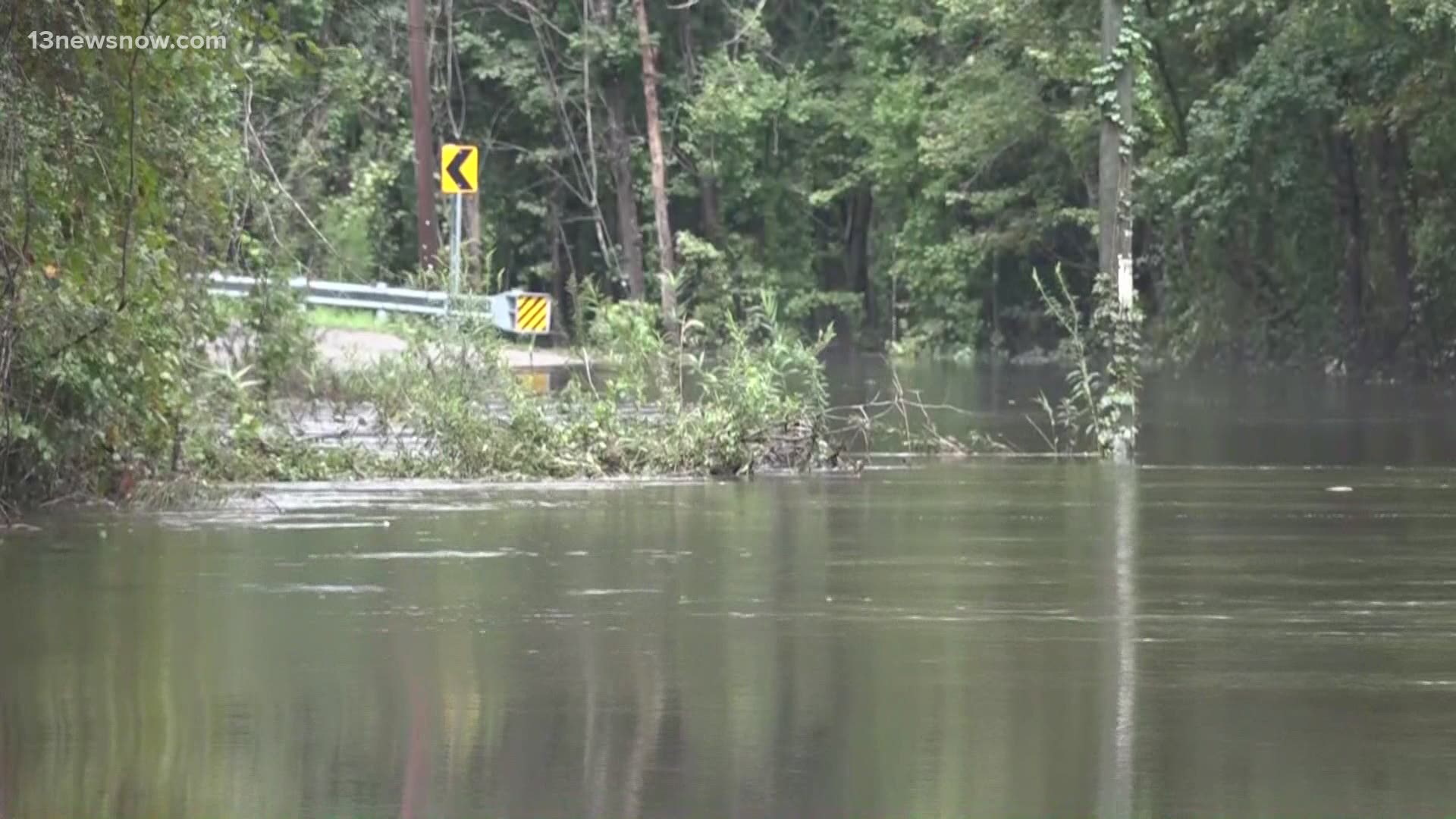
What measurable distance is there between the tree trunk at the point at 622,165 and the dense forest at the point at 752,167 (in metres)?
0.13

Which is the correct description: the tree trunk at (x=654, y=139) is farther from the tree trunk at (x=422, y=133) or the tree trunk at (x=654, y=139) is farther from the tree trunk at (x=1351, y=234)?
the tree trunk at (x=1351, y=234)

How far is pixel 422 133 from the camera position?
158ft

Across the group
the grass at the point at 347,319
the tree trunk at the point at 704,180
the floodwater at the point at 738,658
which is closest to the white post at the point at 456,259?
the floodwater at the point at 738,658

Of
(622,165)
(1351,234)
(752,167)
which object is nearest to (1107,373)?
(1351,234)

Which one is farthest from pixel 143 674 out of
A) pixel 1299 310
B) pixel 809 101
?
pixel 809 101

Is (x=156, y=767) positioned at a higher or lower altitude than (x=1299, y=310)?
lower

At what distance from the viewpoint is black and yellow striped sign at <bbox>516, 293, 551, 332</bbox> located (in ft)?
99.7

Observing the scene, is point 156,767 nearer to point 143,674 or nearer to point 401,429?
point 143,674

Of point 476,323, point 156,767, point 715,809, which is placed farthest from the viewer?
point 476,323

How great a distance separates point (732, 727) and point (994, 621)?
3083 mm

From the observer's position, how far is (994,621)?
12.7m

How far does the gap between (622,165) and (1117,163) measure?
45.3 metres

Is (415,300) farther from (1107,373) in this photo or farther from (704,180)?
(704,180)

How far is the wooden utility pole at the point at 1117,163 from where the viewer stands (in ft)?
85.6
